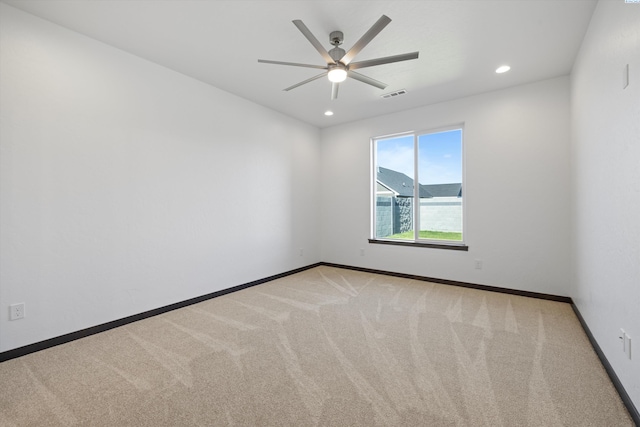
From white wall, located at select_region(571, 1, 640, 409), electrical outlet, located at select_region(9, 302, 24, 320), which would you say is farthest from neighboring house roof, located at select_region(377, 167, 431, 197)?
electrical outlet, located at select_region(9, 302, 24, 320)

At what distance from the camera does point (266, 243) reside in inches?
167

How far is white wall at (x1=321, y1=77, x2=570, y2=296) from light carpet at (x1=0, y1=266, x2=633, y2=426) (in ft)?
2.12

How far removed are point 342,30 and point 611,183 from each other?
93.7 inches

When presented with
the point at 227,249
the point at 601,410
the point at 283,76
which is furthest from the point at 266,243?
the point at 601,410

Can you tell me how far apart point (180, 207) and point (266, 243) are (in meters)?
1.46

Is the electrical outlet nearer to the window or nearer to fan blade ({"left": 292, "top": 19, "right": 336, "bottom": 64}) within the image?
fan blade ({"left": 292, "top": 19, "right": 336, "bottom": 64})

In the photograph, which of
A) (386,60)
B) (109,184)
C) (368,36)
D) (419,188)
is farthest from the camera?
(419,188)

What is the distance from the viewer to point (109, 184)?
8.48 feet

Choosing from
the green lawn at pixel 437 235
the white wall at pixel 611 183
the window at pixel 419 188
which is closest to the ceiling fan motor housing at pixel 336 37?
the white wall at pixel 611 183

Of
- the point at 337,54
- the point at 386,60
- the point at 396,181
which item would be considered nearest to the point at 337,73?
the point at 337,54

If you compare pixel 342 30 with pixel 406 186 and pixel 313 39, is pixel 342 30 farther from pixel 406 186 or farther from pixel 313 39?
pixel 406 186

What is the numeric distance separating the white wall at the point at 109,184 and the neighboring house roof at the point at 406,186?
230 centimetres

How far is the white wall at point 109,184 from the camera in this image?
6.95 ft

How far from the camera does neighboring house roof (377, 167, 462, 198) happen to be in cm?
411
